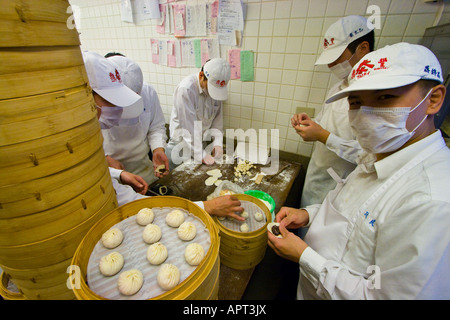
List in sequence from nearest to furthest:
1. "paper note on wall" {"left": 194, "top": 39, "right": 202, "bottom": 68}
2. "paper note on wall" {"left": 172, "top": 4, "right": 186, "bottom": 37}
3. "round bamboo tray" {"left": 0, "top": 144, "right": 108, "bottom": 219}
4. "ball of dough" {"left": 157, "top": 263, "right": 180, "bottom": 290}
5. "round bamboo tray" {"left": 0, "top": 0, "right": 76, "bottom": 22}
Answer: "round bamboo tray" {"left": 0, "top": 0, "right": 76, "bottom": 22} → "round bamboo tray" {"left": 0, "top": 144, "right": 108, "bottom": 219} → "ball of dough" {"left": 157, "top": 263, "right": 180, "bottom": 290} → "paper note on wall" {"left": 172, "top": 4, "right": 186, "bottom": 37} → "paper note on wall" {"left": 194, "top": 39, "right": 202, "bottom": 68}

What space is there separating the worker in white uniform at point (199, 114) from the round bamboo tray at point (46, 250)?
163 centimetres

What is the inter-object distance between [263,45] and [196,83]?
0.95 metres

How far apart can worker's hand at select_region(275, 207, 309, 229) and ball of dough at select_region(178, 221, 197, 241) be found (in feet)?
2.19

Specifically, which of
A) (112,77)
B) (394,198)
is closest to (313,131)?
(394,198)

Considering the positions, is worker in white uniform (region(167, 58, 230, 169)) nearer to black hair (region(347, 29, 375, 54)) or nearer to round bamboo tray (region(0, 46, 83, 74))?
black hair (region(347, 29, 375, 54))

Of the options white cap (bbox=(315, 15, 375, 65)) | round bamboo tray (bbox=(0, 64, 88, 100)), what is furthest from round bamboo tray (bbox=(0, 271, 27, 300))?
white cap (bbox=(315, 15, 375, 65))

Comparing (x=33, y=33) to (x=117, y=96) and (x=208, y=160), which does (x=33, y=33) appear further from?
(x=208, y=160)

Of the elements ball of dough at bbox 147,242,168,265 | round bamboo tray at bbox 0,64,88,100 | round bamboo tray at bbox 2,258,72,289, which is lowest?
round bamboo tray at bbox 2,258,72,289

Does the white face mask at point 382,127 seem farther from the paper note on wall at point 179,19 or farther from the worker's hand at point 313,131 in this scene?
the paper note on wall at point 179,19

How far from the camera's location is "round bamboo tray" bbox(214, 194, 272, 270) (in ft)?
3.52

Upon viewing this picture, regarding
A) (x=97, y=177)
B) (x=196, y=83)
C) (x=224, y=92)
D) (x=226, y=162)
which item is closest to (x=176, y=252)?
(x=97, y=177)

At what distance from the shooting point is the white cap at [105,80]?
3.83 ft

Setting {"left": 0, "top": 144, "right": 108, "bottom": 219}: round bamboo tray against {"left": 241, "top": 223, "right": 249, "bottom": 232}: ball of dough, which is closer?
{"left": 0, "top": 144, "right": 108, "bottom": 219}: round bamboo tray

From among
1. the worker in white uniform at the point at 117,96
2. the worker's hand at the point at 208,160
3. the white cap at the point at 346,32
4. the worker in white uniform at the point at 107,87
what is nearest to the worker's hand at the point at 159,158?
the worker's hand at the point at 208,160
